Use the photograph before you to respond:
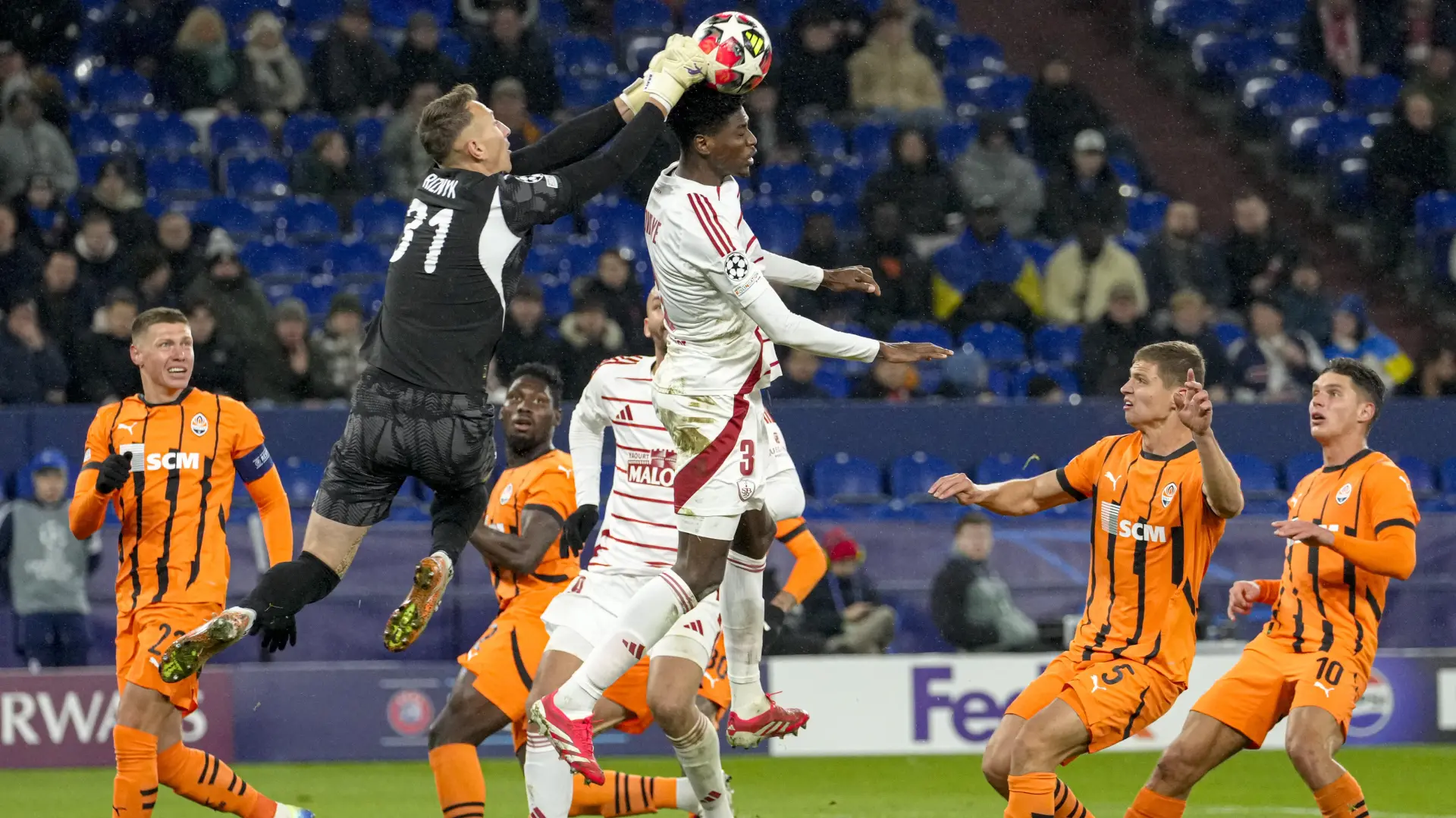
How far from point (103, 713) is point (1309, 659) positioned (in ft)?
24.8

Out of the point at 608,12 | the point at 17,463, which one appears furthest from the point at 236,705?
the point at 608,12

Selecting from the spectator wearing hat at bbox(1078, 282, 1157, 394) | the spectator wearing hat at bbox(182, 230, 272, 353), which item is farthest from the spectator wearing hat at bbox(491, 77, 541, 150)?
the spectator wearing hat at bbox(1078, 282, 1157, 394)

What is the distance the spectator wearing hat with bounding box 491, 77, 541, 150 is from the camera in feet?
47.4

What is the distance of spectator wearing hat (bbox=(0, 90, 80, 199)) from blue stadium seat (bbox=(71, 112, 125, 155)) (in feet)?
2.57

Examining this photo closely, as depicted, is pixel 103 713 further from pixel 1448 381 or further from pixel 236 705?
pixel 1448 381

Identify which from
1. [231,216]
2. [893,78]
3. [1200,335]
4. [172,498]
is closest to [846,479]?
[1200,335]

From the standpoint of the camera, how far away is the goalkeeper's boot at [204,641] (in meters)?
6.29

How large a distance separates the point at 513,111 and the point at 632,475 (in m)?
7.55

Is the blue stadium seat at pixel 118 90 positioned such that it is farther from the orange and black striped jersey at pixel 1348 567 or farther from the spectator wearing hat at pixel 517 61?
the orange and black striped jersey at pixel 1348 567

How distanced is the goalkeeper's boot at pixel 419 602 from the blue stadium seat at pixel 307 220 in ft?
29.4

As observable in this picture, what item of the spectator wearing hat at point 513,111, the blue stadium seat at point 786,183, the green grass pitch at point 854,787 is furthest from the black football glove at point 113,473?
the blue stadium seat at point 786,183

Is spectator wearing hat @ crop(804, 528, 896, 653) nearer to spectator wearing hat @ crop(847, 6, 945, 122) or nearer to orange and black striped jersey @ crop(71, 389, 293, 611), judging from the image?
orange and black striped jersey @ crop(71, 389, 293, 611)

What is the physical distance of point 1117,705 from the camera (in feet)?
22.1

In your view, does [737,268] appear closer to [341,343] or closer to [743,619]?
[743,619]
